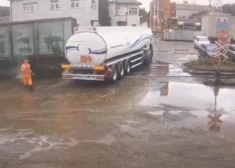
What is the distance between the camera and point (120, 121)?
10.8 meters

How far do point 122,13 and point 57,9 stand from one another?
13276 millimetres

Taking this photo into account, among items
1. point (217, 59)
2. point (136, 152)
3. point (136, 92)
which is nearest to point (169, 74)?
point (217, 59)

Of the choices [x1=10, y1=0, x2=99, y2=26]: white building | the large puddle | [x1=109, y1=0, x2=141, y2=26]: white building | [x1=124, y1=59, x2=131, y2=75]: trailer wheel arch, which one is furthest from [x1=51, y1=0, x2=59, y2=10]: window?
the large puddle

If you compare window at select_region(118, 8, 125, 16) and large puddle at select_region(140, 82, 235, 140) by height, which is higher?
window at select_region(118, 8, 125, 16)

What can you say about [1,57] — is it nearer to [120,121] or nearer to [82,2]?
[120,121]

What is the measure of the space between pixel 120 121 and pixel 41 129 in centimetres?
232

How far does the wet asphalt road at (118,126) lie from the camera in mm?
7707

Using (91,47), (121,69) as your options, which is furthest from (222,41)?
(91,47)

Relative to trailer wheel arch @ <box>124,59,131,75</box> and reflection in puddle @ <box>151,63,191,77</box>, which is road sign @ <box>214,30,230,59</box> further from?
trailer wheel arch @ <box>124,59,131,75</box>

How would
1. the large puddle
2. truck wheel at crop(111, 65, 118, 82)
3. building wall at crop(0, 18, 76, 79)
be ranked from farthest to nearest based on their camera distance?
building wall at crop(0, 18, 76, 79)
truck wheel at crop(111, 65, 118, 82)
the large puddle

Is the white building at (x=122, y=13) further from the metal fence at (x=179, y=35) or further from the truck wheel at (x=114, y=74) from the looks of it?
the truck wheel at (x=114, y=74)

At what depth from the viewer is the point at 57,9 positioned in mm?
38156

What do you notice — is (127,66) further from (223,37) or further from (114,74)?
(223,37)

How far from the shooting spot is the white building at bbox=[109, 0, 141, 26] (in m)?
49.1
